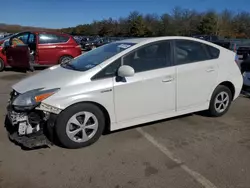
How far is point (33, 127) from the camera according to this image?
3557 millimetres

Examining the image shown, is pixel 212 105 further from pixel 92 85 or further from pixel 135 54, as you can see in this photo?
pixel 92 85

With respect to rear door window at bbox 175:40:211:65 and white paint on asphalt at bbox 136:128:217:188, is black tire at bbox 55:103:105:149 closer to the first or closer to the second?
white paint on asphalt at bbox 136:128:217:188

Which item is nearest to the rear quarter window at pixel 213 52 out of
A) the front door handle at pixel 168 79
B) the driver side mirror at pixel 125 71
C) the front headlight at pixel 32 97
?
the front door handle at pixel 168 79

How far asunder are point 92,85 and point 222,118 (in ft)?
8.97

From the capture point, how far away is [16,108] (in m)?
3.49

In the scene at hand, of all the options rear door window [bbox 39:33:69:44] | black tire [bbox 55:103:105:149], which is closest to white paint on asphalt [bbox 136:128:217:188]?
black tire [bbox 55:103:105:149]

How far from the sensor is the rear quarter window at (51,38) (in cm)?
1085

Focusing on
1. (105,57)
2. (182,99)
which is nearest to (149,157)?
(182,99)

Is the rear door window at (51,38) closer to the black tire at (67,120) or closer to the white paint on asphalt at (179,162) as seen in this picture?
the white paint on asphalt at (179,162)

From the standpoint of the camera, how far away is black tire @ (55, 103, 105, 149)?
3.44 m

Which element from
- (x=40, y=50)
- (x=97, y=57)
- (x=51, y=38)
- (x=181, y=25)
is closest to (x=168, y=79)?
(x=97, y=57)

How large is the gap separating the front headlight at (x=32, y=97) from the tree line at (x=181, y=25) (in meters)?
56.7

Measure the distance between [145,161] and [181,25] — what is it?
2603 inches

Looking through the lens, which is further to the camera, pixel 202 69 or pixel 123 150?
pixel 202 69
